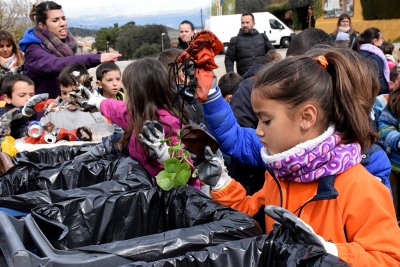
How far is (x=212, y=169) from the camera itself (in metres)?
1.78

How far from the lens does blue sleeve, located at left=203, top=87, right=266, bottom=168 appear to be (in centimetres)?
210

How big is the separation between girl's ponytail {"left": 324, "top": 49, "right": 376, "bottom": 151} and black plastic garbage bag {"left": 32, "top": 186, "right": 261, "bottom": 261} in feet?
1.47

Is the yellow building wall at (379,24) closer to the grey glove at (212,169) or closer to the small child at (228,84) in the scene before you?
A: the small child at (228,84)

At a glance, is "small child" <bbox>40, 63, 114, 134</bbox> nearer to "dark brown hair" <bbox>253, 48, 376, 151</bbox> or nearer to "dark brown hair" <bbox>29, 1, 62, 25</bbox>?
"dark brown hair" <bbox>29, 1, 62, 25</bbox>

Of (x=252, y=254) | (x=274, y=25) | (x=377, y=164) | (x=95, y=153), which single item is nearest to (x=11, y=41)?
(x=95, y=153)

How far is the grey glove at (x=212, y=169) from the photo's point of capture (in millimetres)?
1772

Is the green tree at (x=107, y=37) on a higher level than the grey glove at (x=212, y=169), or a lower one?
lower

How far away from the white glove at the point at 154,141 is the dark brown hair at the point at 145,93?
1.17 ft

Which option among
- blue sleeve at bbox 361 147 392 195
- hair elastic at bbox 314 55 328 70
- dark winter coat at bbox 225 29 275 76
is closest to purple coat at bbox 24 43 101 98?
blue sleeve at bbox 361 147 392 195

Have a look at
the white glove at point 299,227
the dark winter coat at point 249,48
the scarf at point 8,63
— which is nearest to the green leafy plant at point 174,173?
the white glove at point 299,227

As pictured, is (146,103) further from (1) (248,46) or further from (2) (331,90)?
(1) (248,46)

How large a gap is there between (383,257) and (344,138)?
40cm

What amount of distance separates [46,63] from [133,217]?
8.39 ft

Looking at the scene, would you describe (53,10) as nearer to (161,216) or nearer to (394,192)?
(161,216)
